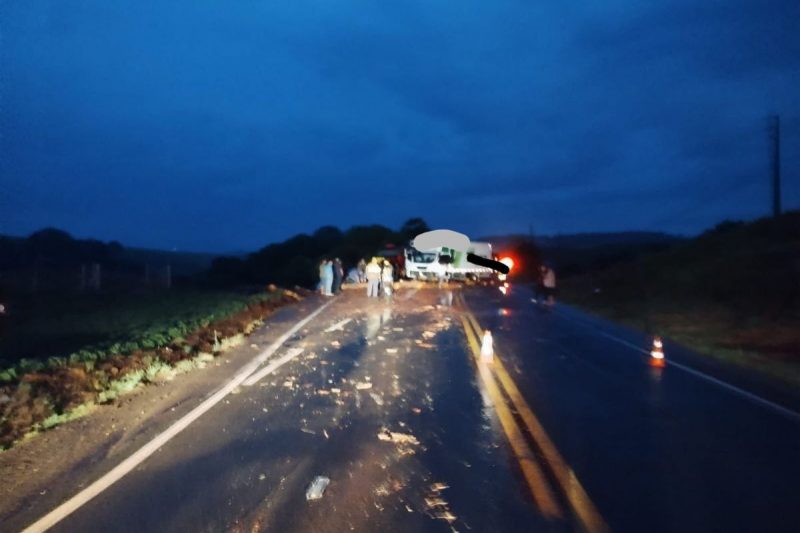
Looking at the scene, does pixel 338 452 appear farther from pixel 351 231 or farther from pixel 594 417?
pixel 351 231

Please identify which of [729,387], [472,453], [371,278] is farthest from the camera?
[371,278]

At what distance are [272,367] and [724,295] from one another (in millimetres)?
22530

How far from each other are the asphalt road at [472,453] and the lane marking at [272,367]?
0.35 ft

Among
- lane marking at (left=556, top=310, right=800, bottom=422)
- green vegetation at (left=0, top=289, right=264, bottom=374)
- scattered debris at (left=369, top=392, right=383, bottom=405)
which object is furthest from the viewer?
green vegetation at (left=0, top=289, right=264, bottom=374)

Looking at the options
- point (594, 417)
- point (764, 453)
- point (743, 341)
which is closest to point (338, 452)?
point (594, 417)

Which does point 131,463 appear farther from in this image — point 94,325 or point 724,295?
point 724,295

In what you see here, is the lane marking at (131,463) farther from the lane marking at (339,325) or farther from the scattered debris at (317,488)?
the lane marking at (339,325)

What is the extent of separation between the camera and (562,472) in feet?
25.0

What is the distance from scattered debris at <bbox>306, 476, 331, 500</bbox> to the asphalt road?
8 cm

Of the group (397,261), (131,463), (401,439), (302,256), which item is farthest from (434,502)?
(302,256)

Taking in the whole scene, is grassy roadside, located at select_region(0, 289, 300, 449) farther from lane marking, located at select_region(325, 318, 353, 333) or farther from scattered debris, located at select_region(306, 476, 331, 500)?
scattered debris, located at select_region(306, 476, 331, 500)

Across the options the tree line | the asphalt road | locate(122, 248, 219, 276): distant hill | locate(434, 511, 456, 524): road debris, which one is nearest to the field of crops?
the asphalt road

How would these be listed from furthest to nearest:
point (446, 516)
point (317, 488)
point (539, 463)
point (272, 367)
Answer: point (272, 367) → point (539, 463) → point (317, 488) → point (446, 516)

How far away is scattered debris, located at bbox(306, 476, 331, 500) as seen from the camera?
6949mm
